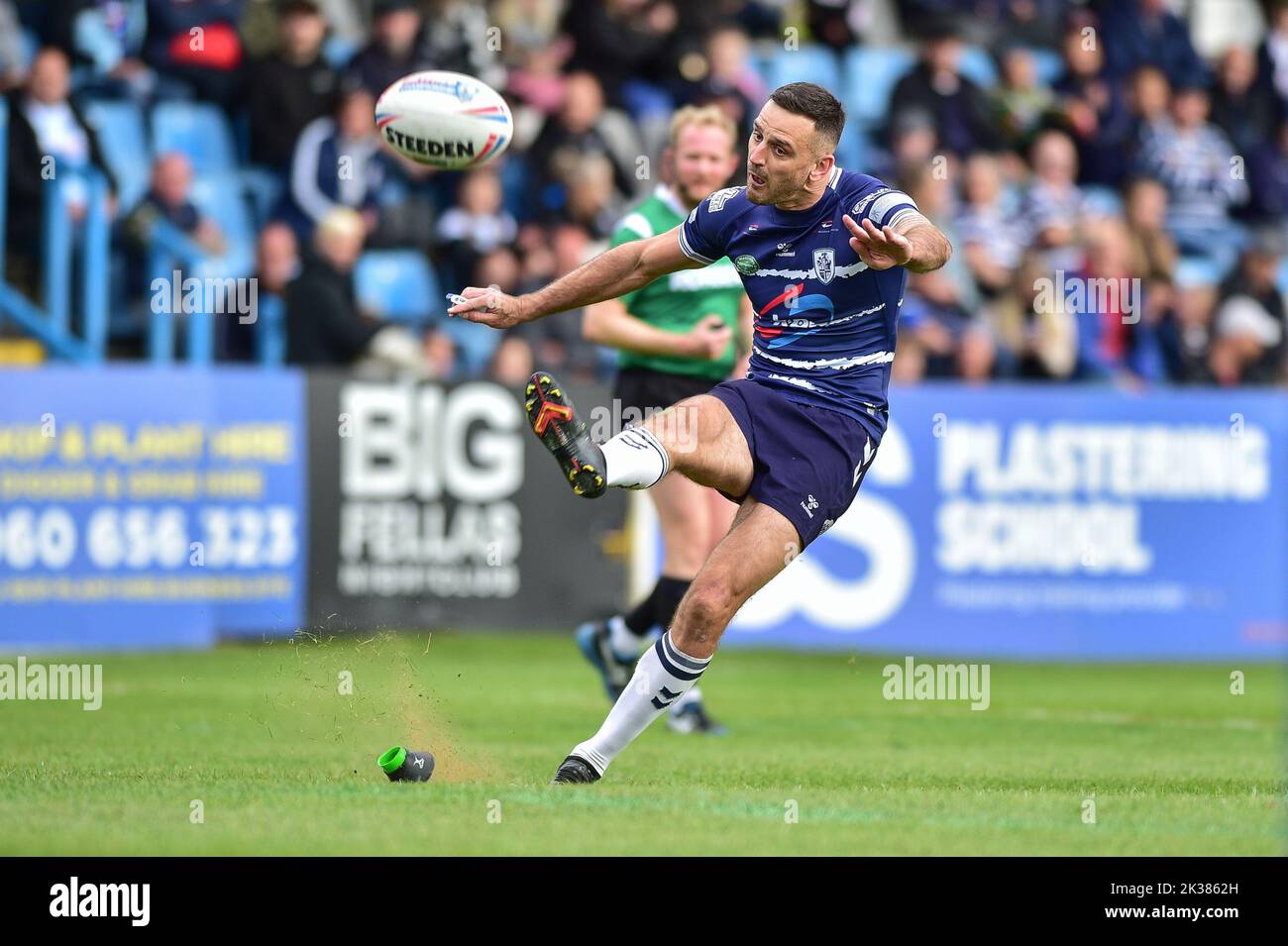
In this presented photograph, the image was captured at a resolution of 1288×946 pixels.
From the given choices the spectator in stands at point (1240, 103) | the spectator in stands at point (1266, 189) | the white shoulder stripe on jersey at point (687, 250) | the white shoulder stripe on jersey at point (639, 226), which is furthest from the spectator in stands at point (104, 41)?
the spectator in stands at point (1266, 189)

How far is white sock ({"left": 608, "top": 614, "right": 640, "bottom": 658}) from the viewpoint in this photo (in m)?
10.7

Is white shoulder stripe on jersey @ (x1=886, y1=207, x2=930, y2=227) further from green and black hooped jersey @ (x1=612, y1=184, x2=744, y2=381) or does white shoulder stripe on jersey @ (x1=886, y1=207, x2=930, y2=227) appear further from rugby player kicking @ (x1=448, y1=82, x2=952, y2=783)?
green and black hooped jersey @ (x1=612, y1=184, x2=744, y2=381)

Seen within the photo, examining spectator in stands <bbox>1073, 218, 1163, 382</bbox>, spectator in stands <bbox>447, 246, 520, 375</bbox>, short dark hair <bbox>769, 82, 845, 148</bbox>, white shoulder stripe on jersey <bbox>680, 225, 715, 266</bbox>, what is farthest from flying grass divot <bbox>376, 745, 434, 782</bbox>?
spectator in stands <bbox>1073, 218, 1163, 382</bbox>

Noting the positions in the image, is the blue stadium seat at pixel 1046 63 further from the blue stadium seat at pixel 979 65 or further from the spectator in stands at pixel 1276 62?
the spectator in stands at pixel 1276 62

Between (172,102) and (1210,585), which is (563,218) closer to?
(172,102)

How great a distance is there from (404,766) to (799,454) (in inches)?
81.0

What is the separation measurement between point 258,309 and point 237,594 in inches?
118

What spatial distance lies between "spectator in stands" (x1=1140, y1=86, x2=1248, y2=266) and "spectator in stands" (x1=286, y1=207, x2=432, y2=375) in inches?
349

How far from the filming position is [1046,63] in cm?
2172

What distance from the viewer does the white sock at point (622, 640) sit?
10.7 m

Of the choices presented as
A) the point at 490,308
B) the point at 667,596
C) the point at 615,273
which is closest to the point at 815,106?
the point at 615,273

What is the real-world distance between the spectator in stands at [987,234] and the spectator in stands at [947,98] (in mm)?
754

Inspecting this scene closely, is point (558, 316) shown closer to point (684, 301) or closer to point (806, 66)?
point (806, 66)

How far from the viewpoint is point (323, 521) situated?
14953mm
